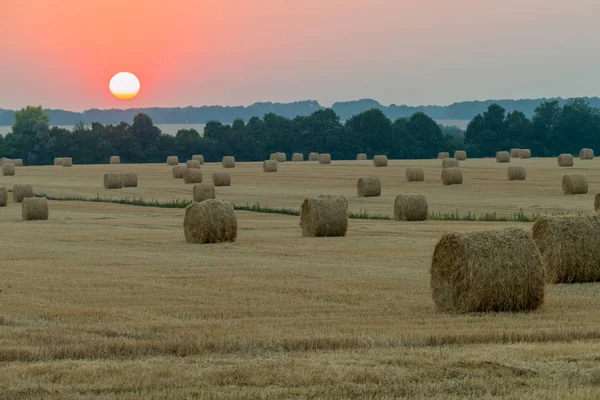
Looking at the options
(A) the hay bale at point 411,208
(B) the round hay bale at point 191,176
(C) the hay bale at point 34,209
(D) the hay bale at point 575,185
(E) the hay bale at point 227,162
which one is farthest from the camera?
(E) the hay bale at point 227,162

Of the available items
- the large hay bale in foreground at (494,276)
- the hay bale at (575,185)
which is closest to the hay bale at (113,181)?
the hay bale at (575,185)

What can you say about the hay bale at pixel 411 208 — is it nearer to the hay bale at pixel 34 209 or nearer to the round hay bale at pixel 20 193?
the hay bale at pixel 34 209

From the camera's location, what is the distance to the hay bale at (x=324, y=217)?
91.6 ft

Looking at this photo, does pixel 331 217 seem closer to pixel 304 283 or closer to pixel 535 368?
pixel 304 283

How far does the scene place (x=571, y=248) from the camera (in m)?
17.5

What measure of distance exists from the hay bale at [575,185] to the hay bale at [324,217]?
2084 cm

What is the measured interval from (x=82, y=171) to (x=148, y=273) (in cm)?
6523

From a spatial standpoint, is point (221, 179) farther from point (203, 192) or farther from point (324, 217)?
point (324, 217)

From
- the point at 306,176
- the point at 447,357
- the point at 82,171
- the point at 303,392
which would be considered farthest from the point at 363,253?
the point at 82,171

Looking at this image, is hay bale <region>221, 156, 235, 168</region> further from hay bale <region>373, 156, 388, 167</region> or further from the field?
the field

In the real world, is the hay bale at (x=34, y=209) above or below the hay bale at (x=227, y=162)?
below

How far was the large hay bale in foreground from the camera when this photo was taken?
47.8 ft

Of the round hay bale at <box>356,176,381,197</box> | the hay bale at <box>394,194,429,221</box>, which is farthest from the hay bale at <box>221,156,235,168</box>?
the hay bale at <box>394,194,429,221</box>

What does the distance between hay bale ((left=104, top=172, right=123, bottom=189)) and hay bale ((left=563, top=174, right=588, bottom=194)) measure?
25083 millimetres
